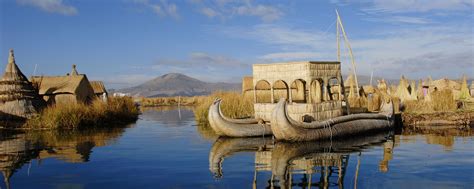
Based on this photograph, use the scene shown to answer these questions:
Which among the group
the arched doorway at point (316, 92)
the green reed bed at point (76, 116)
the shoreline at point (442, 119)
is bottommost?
the shoreline at point (442, 119)

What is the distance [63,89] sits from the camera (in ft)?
88.3

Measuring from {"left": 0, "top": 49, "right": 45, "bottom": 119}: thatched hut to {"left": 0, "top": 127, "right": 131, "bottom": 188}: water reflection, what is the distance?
1.71m

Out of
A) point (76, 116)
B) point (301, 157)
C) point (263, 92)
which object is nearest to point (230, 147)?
point (301, 157)

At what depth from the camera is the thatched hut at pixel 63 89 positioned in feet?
88.1

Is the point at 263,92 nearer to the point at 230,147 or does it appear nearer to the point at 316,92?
the point at 316,92

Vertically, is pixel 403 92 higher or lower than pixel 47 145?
higher

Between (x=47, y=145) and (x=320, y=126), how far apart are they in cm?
953

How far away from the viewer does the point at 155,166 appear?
1206 cm

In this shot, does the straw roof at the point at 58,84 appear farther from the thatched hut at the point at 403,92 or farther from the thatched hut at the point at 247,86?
the thatched hut at the point at 403,92

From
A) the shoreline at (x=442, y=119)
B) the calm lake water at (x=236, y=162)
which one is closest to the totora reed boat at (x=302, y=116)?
the calm lake water at (x=236, y=162)

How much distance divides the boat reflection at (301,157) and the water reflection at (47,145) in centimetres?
435

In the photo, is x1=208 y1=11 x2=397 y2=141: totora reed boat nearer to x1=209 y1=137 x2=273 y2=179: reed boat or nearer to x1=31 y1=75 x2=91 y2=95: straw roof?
x1=209 y1=137 x2=273 y2=179: reed boat

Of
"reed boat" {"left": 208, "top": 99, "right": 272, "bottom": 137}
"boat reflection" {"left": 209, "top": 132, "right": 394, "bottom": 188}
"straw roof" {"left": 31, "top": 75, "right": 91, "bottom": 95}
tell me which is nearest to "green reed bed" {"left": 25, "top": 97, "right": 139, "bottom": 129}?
"straw roof" {"left": 31, "top": 75, "right": 91, "bottom": 95}

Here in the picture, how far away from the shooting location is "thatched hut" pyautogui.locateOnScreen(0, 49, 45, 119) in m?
23.2
